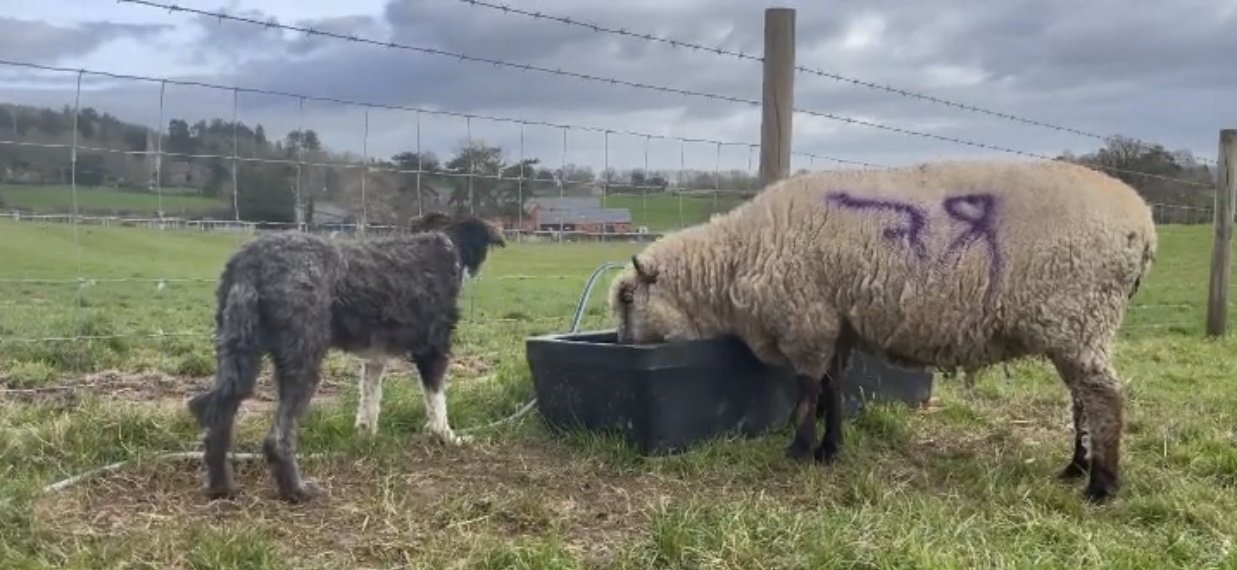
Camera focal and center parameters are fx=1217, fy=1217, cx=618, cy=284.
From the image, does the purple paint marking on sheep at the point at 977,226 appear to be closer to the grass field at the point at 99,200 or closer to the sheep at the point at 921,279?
the sheep at the point at 921,279

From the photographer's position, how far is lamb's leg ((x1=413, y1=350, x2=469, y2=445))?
629 centimetres

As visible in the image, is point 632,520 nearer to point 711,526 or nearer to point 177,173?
point 711,526

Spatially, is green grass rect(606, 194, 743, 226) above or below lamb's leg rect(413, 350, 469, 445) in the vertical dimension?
above

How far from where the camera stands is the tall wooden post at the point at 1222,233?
43.4 ft

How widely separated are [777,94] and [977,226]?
2.01 metres

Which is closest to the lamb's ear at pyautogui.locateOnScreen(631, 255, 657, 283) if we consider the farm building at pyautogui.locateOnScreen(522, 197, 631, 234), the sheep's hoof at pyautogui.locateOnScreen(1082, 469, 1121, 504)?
the farm building at pyautogui.locateOnScreen(522, 197, 631, 234)

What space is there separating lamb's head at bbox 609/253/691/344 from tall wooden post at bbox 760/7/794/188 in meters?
1.34

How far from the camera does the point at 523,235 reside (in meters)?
8.39

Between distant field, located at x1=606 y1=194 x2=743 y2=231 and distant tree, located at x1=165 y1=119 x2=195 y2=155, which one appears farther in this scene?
distant field, located at x1=606 y1=194 x2=743 y2=231

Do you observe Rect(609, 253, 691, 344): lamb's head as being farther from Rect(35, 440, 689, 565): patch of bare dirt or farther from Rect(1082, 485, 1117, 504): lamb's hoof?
Rect(1082, 485, 1117, 504): lamb's hoof

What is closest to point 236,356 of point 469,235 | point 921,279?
point 469,235

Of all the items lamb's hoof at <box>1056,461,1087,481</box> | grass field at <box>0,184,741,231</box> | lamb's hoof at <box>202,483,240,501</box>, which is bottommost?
lamb's hoof at <box>1056,461,1087,481</box>

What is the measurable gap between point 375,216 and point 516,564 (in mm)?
3841

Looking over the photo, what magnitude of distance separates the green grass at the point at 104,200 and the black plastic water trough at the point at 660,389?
215cm
